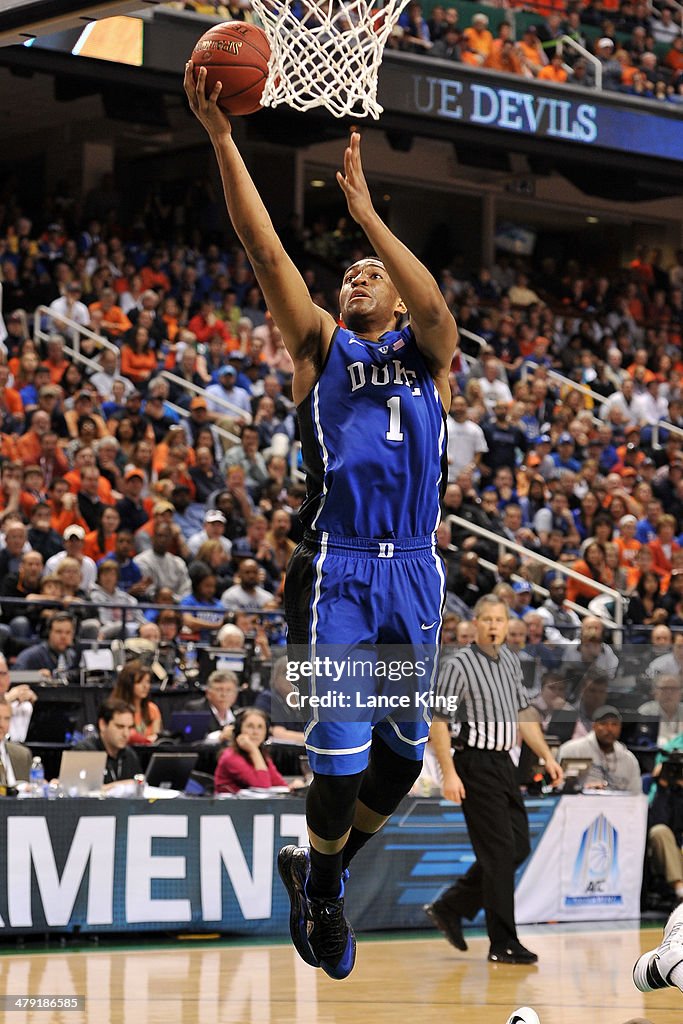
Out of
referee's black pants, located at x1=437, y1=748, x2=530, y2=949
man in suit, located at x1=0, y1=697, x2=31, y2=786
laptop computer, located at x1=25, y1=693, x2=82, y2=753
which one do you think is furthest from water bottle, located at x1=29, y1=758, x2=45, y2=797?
referee's black pants, located at x1=437, y1=748, x2=530, y2=949

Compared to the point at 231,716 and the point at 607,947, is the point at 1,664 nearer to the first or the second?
the point at 231,716

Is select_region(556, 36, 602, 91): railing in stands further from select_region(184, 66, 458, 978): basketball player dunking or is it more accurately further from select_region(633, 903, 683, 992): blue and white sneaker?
select_region(633, 903, 683, 992): blue and white sneaker

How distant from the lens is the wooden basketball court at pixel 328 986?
8.56 metres

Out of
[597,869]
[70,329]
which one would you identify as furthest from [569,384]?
[597,869]

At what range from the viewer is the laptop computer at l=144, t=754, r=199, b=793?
1133cm

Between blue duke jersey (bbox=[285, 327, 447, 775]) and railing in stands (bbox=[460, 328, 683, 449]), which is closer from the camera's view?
blue duke jersey (bbox=[285, 327, 447, 775])

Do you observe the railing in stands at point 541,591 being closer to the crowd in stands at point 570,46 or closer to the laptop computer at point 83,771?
the laptop computer at point 83,771

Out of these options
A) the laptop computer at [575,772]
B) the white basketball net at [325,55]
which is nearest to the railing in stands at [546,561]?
the laptop computer at [575,772]

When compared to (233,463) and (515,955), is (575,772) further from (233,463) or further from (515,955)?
(233,463)

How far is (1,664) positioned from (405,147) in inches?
580

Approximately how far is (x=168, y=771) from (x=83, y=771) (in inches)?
28.2

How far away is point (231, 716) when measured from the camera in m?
12.6

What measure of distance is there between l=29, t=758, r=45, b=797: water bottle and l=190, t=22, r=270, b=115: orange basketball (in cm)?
609

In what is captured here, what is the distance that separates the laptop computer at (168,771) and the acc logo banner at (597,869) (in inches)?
130
